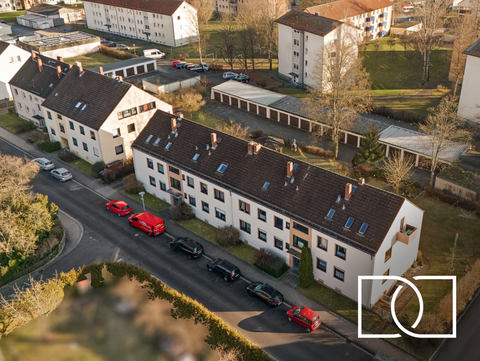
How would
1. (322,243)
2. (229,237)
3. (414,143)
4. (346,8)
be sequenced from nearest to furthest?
1. (322,243)
2. (229,237)
3. (414,143)
4. (346,8)

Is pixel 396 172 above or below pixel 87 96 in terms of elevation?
below

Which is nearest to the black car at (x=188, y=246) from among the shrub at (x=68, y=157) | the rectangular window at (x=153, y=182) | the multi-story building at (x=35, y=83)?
the rectangular window at (x=153, y=182)

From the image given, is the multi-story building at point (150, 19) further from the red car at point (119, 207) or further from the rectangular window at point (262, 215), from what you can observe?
the rectangular window at point (262, 215)

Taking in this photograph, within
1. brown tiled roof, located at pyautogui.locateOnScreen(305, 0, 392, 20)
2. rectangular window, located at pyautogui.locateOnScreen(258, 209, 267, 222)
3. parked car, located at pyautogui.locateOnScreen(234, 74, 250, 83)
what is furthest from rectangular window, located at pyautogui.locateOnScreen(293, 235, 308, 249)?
brown tiled roof, located at pyautogui.locateOnScreen(305, 0, 392, 20)

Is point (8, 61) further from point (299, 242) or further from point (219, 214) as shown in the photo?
point (299, 242)

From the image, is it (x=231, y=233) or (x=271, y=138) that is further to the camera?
(x=271, y=138)

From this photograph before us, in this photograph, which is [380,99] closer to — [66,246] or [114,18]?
[66,246]

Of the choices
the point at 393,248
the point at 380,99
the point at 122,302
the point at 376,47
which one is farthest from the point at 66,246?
the point at 376,47

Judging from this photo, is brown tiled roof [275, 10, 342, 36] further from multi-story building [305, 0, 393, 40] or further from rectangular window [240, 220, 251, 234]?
rectangular window [240, 220, 251, 234]

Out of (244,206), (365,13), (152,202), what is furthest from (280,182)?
(365,13)
